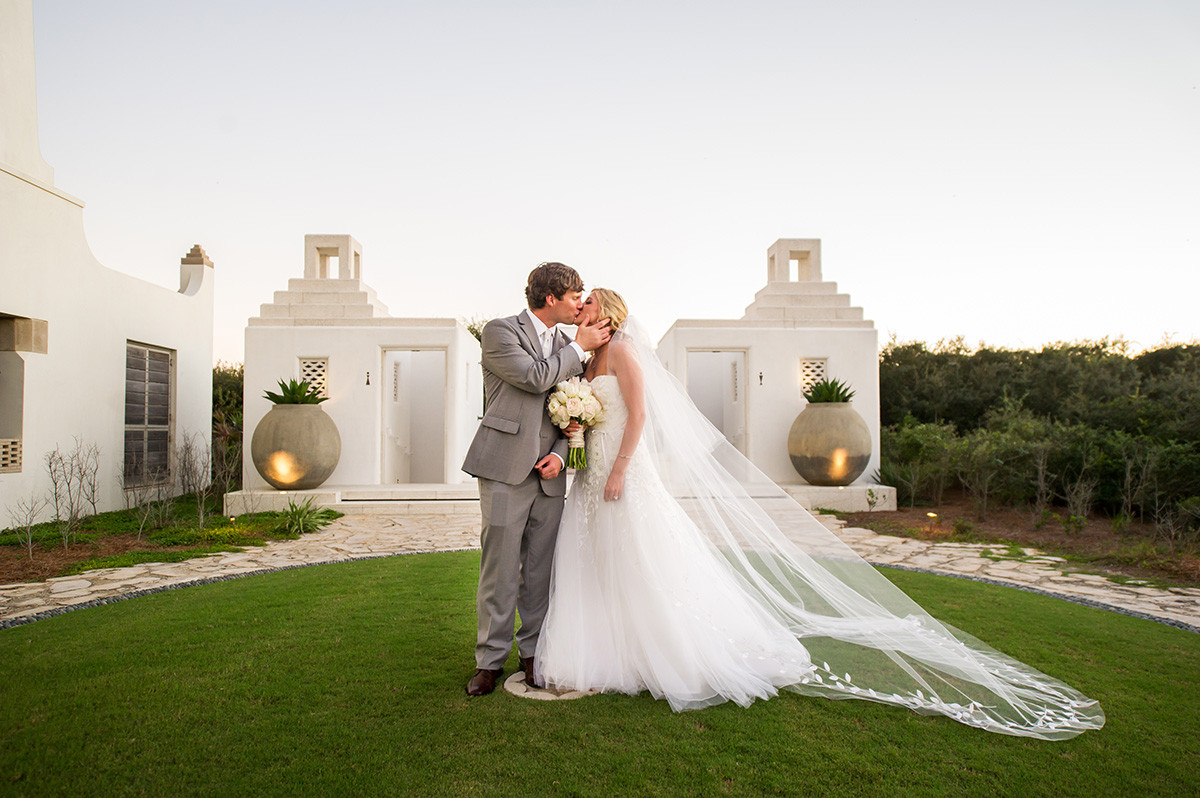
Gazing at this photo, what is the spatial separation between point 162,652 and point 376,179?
36.6 feet

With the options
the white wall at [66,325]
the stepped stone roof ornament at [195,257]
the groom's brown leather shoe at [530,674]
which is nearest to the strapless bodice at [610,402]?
the groom's brown leather shoe at [530,674]

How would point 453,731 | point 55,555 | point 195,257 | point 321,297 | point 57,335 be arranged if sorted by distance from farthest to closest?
point 195,257
point 321,297
point 57,335
point 55,555
point 453,731

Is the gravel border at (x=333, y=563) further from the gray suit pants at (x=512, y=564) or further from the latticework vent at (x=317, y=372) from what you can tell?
the latticework vent at (x=317, y=372)

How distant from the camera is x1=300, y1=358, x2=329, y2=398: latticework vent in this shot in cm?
1134

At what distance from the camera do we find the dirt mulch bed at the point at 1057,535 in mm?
6195

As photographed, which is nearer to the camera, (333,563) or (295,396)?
(333,563)

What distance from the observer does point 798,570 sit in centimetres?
364

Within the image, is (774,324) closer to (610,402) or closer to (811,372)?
(811,372)

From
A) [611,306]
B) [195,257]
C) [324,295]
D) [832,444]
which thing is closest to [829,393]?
[832,444]

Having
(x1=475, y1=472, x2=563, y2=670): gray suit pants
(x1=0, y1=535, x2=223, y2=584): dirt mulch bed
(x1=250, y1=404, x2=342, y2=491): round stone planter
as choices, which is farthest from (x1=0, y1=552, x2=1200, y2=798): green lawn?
(x1=250, y1=404, x2=342, y2=491): round stone planter

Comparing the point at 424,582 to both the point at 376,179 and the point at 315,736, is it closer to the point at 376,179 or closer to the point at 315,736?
the point at 315,736

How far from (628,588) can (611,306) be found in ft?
4.66

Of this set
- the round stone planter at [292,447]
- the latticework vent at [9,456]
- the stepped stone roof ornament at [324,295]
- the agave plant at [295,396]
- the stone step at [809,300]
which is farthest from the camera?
the stone step at [809,300]

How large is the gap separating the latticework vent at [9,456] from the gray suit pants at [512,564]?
8.52 m
